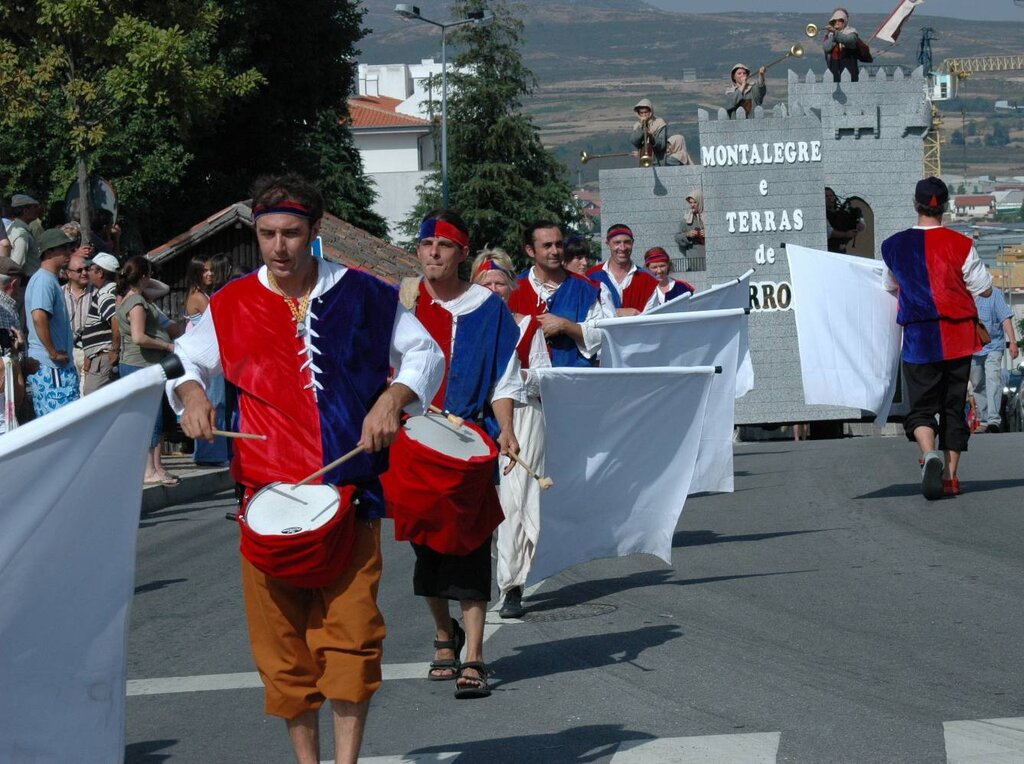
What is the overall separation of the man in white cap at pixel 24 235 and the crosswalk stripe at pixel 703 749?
9.99 meters

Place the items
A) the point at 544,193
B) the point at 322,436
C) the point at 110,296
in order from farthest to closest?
1. the point at 544,193
2. the point at 110,296
3. the point at 322,436

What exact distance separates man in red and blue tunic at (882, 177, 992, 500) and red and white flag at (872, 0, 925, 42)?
103ft

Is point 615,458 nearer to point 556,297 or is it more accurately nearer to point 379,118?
point 556,297

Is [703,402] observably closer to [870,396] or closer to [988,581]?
[988,581]

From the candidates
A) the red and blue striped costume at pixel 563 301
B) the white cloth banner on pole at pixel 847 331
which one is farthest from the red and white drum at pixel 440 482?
the white cloth banner on pole at pixel 847 331

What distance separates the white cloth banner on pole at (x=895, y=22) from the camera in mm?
43469

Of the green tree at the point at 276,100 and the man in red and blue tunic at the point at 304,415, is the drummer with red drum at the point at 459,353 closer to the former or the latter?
the man in red and blue tunic at the point at 304,415

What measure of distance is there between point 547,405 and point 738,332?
464cm

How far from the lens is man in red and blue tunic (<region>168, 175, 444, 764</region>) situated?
5410mm

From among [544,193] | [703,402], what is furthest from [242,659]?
[544,193]

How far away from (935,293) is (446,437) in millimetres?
6575

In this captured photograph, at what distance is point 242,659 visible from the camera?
8.10 meters

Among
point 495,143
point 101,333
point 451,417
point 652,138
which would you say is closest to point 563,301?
point 451,417

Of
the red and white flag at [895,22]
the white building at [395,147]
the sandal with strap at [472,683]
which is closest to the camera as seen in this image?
the sandal with strap at [472,683]
